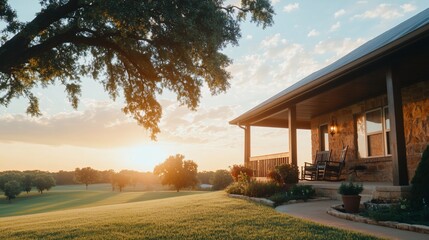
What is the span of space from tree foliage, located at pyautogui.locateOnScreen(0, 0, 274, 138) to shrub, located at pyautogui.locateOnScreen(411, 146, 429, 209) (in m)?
4.26

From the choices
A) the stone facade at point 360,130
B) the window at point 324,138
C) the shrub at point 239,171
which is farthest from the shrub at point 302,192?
the window at point 324,138

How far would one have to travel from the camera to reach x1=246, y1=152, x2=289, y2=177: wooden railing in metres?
11.9

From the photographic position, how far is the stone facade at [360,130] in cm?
890

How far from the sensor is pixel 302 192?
30.6 ft

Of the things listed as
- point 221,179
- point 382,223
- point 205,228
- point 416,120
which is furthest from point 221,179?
point 382,223

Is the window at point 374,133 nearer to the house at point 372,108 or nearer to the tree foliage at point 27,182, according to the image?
the house at point 372,108

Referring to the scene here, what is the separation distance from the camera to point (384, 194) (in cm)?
727

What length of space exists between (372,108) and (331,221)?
5926 mm

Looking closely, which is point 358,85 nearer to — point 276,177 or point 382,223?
point 276,177

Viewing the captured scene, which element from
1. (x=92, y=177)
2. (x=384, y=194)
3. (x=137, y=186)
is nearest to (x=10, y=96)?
(x=384, y=194)

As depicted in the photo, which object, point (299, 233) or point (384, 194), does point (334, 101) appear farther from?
point (299, 233)

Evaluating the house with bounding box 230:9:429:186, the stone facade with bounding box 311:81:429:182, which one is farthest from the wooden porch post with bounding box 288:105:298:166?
the stone facade with bounding box 311:81:429:182

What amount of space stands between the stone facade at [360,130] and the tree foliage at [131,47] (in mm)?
Result: 4513

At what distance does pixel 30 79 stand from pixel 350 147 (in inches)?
398
